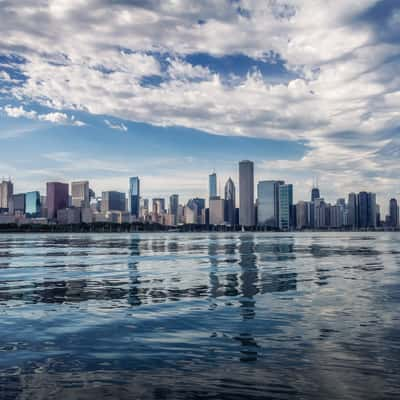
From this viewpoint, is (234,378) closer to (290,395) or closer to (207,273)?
(290,395)

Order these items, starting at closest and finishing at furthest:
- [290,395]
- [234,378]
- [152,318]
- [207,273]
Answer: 1. [290,395]
2. [234,378]
3. [152,318]
4. [207,273]

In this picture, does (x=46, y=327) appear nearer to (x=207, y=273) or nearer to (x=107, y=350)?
(x=107, y=350)

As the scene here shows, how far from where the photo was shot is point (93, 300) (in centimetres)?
3166

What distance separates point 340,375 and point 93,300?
20.4 m

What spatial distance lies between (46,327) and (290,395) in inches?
558

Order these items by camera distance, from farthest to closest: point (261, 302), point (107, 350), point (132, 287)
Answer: point (132, 287), point (261, 302), point (107, 350)

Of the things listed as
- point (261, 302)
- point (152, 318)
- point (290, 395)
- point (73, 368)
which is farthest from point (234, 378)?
point (261, 302)

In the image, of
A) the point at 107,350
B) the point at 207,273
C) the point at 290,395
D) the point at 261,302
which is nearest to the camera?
the point at 290,395

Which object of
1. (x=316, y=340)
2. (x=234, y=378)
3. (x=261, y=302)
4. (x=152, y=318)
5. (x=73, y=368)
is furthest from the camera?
(x=261, y=302)

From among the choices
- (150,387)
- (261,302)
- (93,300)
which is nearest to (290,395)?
(150,387)

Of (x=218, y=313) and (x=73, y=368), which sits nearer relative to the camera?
(x=73, y=368)

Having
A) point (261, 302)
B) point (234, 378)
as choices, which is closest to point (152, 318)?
point (261, 302)

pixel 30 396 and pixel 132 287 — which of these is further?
pixel 132 287

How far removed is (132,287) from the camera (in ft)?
128
